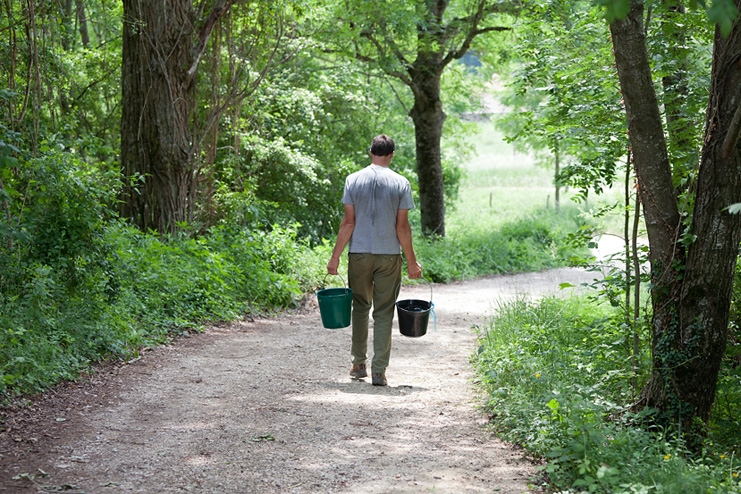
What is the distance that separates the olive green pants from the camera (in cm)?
712

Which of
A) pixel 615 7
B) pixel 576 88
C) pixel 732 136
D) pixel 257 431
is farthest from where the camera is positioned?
pixel 576 88

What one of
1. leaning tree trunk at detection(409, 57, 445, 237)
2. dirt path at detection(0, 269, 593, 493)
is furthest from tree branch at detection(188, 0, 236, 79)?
leaning tree trunk at detection(409, 57, 445, 237)

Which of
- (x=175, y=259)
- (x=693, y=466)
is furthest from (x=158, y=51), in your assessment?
(x=693, y=466)

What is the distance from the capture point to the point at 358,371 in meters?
7.53

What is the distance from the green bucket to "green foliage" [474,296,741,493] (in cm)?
141

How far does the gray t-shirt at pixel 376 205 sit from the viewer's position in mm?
7051

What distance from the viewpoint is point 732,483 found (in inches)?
171

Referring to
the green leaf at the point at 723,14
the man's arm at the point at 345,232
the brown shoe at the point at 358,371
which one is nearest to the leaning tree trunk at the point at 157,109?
the man's arm at the point at 345,232

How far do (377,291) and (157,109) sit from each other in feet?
20.0

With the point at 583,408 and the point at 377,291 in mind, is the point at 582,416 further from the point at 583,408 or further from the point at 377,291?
the point at 377,291

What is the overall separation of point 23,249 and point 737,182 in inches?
240

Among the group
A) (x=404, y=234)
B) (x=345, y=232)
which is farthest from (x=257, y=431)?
(x=404, y=234)

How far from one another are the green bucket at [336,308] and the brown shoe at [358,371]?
1.75 ft

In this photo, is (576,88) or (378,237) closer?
(378,237)
